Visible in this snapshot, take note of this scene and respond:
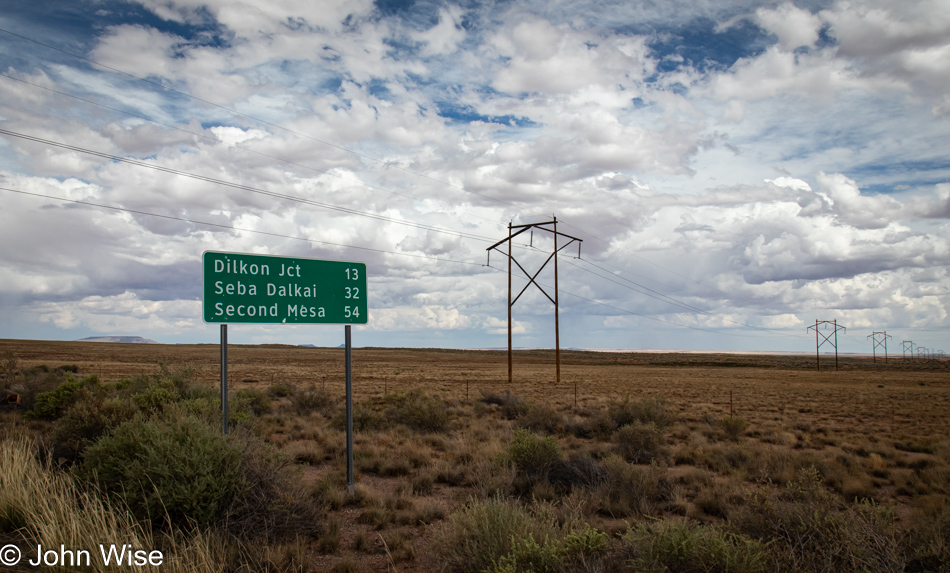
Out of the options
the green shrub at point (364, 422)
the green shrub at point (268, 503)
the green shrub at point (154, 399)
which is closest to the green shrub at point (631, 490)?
the green shrub at point (268, 503)

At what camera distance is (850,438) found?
20.1m

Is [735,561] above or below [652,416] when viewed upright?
above

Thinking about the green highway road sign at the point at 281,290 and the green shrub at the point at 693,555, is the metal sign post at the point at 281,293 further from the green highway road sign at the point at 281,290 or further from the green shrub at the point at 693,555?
the green shrub at the point at 693,555

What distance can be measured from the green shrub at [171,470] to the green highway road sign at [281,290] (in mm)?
2789

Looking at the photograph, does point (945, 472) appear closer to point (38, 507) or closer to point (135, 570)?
point (135, 570)

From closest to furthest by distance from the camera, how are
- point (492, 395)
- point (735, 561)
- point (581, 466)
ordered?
point (735, 561)
point (581, 466)
point (492, 395)

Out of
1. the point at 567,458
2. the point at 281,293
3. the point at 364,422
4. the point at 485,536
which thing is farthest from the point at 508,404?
the point at 485,536

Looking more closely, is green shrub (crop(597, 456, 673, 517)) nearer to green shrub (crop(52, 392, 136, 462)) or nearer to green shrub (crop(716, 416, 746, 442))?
green shrub (crop(716, 416, 746, 442))

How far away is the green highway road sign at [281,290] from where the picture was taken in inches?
408

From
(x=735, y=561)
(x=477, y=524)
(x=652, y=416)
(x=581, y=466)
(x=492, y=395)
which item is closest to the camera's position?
(x=735, y=561)

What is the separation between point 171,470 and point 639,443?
12.2 m

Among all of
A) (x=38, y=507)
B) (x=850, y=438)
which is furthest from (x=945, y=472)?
(x=38, y=507)

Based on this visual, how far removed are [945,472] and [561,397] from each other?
21.6 meters

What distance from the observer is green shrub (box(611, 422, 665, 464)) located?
1470 cm
